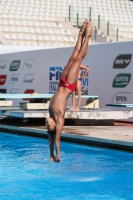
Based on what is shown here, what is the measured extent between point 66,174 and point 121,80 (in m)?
7.16

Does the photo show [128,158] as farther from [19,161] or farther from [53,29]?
[53,29]

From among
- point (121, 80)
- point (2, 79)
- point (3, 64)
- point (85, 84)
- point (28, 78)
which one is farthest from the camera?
point (2, 79)

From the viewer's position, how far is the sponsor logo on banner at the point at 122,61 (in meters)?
14.1

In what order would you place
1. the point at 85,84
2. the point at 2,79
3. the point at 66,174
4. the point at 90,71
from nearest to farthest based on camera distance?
the point at 66,174 → the point at 90,71 → the point at 85,84 → the point at 2,79

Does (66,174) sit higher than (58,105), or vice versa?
(58,105)

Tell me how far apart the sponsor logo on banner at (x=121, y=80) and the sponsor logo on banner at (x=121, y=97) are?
0.24 metres

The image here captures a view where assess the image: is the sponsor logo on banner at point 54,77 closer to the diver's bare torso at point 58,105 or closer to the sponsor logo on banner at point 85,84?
the sponsor logo on banner at point 85,84

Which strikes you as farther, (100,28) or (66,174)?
(100,28)

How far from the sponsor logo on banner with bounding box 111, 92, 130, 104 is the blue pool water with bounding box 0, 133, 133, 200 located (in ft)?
14.0

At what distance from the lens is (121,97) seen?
14430 millimetres

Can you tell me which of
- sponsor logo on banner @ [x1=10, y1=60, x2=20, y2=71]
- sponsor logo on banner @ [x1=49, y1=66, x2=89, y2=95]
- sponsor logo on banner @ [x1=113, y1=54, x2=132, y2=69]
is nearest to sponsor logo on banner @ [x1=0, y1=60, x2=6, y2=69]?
sponsor logo on banner @ [x1=10, y1=60, x2=20, y2=71]

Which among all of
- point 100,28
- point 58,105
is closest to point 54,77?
point 100,28

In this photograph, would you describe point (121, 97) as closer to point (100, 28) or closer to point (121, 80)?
point (121, 80)

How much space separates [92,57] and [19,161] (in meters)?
7.16
